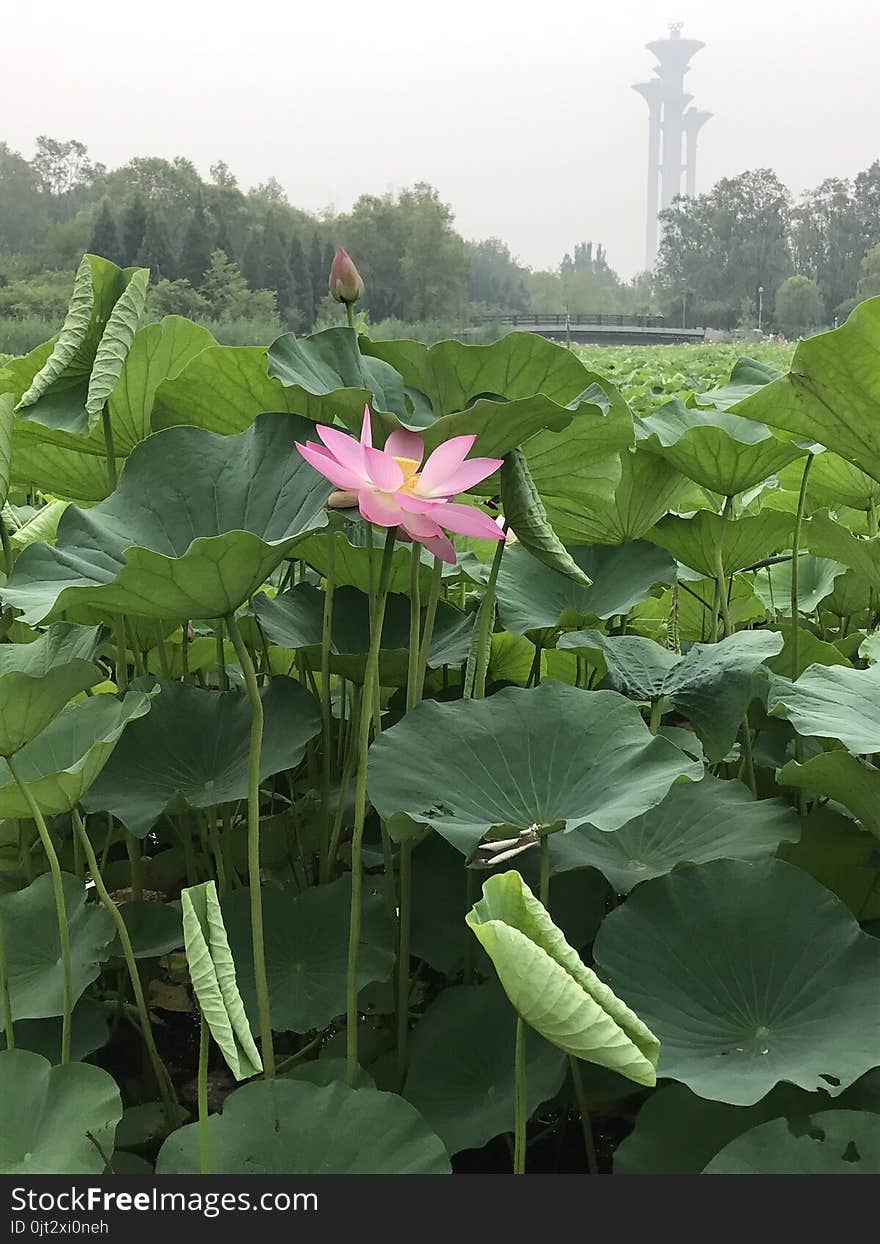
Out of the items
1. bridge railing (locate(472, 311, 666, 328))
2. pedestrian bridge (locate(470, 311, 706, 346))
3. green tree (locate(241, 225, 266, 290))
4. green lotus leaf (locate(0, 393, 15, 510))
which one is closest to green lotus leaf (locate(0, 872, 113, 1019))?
green lotus leaf (locate(0, 393, 15, 510))

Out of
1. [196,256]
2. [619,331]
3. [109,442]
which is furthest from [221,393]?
[619,331]

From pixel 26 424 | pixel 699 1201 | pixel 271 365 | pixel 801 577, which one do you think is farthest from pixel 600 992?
pixel 801 577

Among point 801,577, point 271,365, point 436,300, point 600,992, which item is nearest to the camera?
point 600,992

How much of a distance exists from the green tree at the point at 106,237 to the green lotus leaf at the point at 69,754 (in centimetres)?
2574

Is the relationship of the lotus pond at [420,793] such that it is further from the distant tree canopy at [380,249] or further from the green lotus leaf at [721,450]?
the distant tree canopy at [380,249]

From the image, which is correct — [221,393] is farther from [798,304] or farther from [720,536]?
[798,304]

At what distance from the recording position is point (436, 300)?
1267 inches

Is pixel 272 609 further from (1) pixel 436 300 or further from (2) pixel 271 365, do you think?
(1) pixel 436 300

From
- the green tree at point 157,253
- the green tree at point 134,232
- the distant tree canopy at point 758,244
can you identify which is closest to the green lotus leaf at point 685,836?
the green tree at point 157,253

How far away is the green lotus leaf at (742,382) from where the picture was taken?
38.4 inches

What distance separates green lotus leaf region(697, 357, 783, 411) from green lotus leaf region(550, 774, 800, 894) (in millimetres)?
422

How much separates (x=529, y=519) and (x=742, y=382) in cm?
57

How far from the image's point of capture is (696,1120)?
1.66 ft

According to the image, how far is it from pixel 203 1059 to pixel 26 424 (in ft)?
1.64
